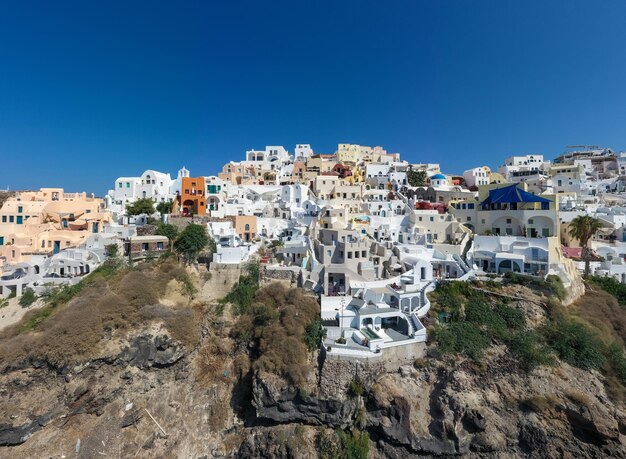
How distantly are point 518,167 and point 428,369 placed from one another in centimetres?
5136

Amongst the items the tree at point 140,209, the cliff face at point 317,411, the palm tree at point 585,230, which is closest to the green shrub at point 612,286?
the palm tree at point 585,230

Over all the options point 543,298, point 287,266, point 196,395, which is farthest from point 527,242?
point 196,395

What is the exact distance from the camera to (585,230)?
2683 centimetres

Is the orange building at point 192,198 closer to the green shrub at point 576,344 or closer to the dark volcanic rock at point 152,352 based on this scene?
the dark volcanic rock at point 152,352

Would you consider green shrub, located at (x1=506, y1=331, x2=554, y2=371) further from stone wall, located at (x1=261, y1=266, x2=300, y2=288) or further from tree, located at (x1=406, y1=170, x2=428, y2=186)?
tree, located at (x1=406, y1=170, x2=428, y2=186)

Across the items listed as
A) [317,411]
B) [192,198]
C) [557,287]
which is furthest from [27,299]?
[557,287]

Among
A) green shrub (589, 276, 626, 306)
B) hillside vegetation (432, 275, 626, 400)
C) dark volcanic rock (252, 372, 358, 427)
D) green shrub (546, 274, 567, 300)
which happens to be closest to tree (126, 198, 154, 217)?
dark volcanic rock (252, 372, 358, 427)

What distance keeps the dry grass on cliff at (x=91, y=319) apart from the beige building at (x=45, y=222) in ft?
22.9

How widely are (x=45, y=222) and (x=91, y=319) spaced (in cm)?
1723

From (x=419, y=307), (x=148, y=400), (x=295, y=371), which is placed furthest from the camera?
(x=419, y=307)

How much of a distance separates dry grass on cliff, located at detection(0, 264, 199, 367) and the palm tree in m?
32.9

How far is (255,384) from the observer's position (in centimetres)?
1769

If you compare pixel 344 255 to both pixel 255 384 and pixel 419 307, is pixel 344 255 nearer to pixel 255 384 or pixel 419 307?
pixel 419 307

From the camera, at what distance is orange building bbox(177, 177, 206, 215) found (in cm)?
3372
